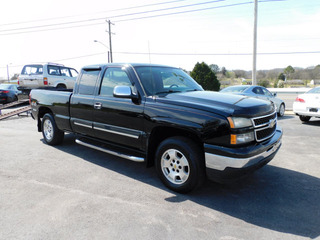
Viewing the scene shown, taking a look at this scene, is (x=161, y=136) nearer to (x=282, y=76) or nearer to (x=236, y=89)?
(x=236, y=89)

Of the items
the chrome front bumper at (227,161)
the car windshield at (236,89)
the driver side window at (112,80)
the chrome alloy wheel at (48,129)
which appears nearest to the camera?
the chrome front bumper at (227,161)

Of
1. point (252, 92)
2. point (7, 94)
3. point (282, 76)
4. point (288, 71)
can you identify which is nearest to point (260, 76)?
point (282, 76)

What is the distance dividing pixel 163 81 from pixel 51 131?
344 cm

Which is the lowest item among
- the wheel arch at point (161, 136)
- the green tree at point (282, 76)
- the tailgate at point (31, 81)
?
the wheel arch at point (161, 136)

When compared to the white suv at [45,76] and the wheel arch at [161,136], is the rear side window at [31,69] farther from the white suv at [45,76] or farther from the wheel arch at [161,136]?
the wheel arch at [161,136]

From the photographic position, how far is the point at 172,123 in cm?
332

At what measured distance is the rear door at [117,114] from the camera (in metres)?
3.83

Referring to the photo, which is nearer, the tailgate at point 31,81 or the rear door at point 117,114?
the rear door at point 117,114

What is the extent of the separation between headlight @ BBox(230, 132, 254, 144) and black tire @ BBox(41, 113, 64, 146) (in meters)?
4.39

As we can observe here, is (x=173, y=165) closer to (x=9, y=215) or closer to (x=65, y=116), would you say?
(x=9, y=215)

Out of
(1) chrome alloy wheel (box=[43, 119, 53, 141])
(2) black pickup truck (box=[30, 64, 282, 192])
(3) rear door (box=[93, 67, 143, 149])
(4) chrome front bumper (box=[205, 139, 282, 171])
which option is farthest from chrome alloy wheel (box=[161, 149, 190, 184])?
(1) chrome alloy wheel (box=[43, 119, 53, 141])

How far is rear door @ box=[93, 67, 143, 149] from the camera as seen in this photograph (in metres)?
3.83

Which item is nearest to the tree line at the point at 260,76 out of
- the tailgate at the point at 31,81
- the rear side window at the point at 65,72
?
the rear side window at the point at 65,72

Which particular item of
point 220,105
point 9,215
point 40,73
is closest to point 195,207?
point 220,105
